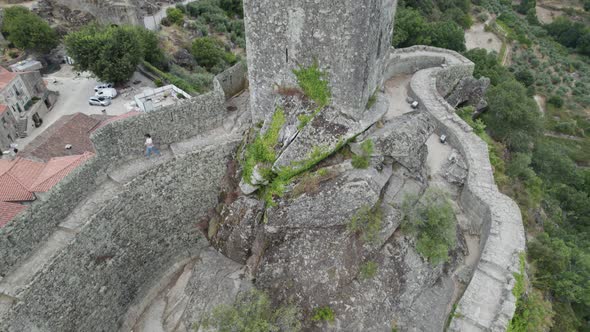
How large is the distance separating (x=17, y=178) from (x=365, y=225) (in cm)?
1332

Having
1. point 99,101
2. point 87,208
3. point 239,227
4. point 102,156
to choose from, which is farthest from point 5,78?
point 239,227

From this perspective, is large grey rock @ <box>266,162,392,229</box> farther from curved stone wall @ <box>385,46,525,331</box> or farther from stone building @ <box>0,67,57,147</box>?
stone building @ <box>0,67,57,147</box>

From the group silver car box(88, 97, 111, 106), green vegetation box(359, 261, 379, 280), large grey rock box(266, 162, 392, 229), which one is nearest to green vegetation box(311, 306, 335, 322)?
green vegetation box(359, 261, 379, 280)

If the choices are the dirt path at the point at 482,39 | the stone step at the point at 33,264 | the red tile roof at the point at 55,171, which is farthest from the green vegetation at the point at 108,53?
the dirt path at the point at 482,39

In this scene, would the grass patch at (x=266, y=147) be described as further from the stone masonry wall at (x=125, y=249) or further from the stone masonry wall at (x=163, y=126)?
the stone masonry wall at (x=163, y=126)

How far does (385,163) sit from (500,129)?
452 inches

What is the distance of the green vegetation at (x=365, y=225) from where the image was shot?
12747 millimetres

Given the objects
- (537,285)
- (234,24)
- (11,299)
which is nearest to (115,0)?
(234,24)

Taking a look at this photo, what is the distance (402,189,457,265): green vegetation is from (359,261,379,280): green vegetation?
190 centimetres

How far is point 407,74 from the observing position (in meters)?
24.2

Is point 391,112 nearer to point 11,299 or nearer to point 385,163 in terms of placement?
point 385,163

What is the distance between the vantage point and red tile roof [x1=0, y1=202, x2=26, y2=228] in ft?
41.0

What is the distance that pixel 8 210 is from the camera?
1278 centimetres

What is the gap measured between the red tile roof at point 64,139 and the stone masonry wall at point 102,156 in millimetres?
2997
